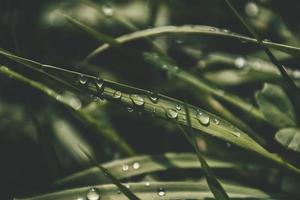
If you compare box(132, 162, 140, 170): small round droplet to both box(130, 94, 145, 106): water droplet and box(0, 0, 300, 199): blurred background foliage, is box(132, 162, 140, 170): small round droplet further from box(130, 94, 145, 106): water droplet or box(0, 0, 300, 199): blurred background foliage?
box(130, 94, 145, 106): water droplet

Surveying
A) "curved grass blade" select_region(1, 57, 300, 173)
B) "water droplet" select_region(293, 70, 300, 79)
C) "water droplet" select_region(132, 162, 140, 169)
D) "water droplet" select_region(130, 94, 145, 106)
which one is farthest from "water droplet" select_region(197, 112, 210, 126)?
"water droplet" select_region(293, 70, 300, 79)

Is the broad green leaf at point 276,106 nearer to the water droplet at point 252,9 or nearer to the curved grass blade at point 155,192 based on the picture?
the curved grass blade at point 155,192

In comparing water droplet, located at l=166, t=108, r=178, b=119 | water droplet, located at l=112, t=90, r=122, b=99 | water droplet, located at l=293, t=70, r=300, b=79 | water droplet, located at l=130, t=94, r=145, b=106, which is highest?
water droplet, located at l=293, t=70, r=300, b=79


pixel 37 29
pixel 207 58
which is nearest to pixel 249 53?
pixel 207 58

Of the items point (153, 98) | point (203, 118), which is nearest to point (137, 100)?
point (153, 98)

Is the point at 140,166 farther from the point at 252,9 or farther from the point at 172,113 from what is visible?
the point at 252,9

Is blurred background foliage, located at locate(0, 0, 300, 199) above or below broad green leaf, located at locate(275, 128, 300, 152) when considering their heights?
above
